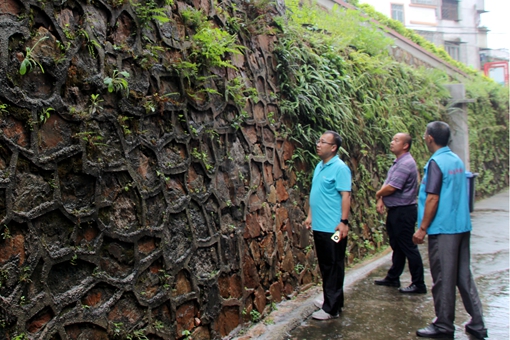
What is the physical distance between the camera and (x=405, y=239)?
19.7ft

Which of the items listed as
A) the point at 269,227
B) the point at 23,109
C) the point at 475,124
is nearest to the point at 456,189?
the point at 269,227

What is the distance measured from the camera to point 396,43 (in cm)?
1259

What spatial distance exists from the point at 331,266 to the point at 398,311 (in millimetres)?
954

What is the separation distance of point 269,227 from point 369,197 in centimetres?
346

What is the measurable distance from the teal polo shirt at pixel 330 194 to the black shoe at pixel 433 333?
1207mm

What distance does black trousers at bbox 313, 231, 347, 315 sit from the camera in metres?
4.92

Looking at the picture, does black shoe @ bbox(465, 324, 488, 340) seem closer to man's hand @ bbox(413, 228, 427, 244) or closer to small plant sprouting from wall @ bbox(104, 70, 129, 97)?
man's hand @ bbox(413, 228, 427, 244)

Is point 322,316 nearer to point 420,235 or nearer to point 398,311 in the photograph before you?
point 398,311

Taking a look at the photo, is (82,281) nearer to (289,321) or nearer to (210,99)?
(210,99)

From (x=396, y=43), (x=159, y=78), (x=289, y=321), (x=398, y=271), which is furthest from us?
(x=396, y=43)

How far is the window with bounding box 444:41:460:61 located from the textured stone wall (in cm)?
3442

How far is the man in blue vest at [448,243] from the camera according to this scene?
4.39m

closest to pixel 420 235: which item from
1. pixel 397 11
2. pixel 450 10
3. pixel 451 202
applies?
pixel 451 202

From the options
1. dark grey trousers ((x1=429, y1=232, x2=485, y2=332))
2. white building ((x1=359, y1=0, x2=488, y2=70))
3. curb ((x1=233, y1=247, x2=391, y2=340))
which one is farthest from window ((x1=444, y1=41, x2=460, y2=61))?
dark grey trousers ((x1=429, y1=232, x2=485, y2=332))
